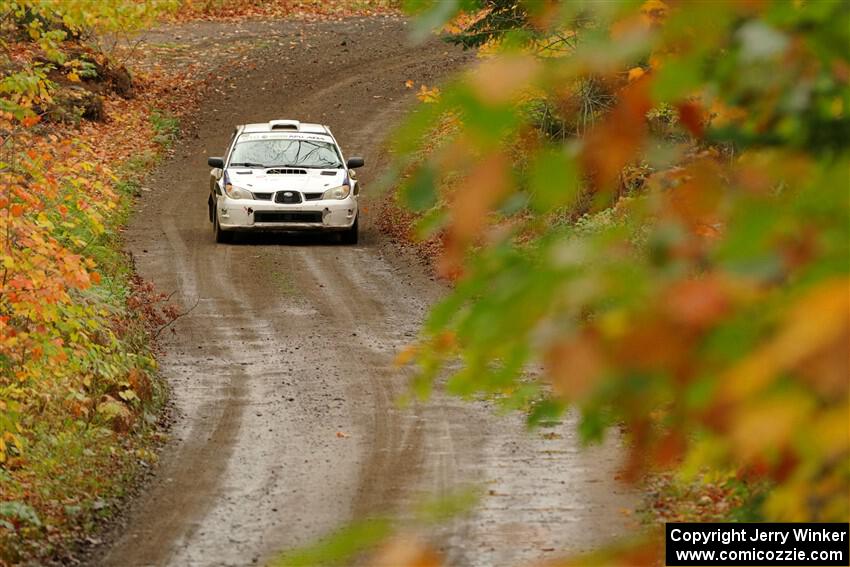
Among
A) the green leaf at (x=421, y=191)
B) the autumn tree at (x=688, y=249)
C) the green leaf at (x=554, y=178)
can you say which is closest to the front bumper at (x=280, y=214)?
the autumn tree at (x=688, y=249)

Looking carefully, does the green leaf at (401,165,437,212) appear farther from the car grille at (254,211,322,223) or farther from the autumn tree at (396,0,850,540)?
the car grille at (254,211,322,223)

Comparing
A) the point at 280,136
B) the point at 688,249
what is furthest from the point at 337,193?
the point at 688,249

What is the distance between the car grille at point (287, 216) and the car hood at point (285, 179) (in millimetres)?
347

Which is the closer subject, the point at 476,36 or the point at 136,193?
the point at 476,36

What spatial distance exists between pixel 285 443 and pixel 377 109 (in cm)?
2243

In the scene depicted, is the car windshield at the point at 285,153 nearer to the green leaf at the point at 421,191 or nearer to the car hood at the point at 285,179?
the car hood at the point at 285,179

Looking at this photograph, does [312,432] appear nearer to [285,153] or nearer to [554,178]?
[554,178]

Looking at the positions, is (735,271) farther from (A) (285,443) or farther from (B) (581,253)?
(A) (285,443)

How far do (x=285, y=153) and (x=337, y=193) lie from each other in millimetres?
1342

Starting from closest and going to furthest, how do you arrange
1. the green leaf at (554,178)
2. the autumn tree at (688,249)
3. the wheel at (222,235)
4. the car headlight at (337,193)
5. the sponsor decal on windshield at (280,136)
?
1. the autumn tree at (688,249)
2. the green leaf at (554,178)
3. the car headlight at (337,193)
4. the wheel at (222,235)
5. the sponsor decal on windshield at (280,136)

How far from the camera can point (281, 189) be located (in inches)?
777

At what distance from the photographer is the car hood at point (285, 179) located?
1978 centimetres

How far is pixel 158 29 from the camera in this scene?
→ 3975 centimetres

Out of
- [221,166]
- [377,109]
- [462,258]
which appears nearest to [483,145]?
[462,258]
